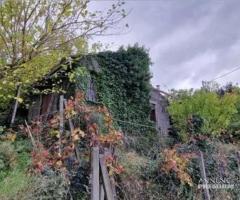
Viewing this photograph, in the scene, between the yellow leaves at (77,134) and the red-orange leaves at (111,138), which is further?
the yellow leaves at (77,134)

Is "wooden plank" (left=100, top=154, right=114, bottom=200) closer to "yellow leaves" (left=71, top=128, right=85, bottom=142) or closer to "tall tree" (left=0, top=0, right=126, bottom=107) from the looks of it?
"yellow leaves" (left=71, top=128, right=85, bottom=142)

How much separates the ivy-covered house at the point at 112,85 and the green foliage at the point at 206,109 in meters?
1.45

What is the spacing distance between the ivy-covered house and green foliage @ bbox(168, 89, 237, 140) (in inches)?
56.9

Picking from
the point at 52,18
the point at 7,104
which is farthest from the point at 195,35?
the point at 7,104

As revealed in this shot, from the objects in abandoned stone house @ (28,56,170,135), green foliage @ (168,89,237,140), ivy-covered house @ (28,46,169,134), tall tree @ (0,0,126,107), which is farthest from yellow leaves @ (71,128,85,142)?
green foliage @ (168,89,237,140)

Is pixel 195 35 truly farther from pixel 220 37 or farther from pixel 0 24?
pixel 0 24

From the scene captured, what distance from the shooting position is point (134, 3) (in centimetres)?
847

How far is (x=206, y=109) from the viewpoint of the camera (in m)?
16.1

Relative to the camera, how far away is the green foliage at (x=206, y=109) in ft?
51.5

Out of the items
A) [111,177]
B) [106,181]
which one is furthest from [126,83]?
[106,181]

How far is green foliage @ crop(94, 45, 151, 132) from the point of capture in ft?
48.6

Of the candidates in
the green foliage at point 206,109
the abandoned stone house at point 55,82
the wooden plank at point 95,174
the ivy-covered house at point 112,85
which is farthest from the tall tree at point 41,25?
the green foliage at point 206,109

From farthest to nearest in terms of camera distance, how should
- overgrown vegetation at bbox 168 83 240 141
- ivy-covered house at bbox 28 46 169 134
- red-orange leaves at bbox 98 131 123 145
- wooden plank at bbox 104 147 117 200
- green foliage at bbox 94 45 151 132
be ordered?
overgrown vegetation at bbox 168 83 240 141 < green foliage at bbox 94 45 151 132 < ivy-covered house at bbox 28 46 169 134 < red-orange leaves at bbox 98 131 123 145 < wooden plank at bbox 104 147 117 200

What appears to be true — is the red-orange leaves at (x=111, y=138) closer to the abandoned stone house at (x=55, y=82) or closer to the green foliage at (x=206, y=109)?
the abandoned stone house at (x=55, y=82)
